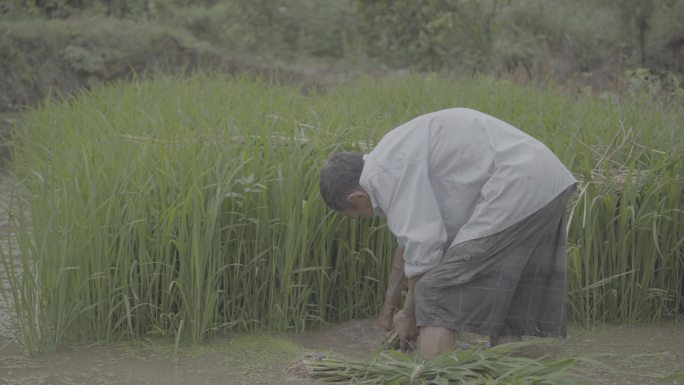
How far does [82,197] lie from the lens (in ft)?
13.2

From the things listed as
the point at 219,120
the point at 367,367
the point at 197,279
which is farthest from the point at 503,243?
the point at 219,120

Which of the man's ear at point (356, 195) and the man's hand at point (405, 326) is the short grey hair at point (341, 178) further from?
the man's hand at point (405, 326)

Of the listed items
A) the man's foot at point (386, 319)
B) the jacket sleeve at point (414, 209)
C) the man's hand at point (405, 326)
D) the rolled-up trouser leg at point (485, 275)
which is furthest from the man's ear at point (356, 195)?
the man's foot at point (386, 319)

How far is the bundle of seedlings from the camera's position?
3.05 meters

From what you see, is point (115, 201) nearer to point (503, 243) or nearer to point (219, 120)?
point (219, 120)


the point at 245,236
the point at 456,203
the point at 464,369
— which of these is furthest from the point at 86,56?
the point at 464,369

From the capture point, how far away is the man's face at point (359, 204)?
3186 mm

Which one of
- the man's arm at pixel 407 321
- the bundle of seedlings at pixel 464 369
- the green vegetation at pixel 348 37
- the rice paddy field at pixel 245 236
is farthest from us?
the green vegetation at pixel 348 37

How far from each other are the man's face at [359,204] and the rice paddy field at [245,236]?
801 millimetres

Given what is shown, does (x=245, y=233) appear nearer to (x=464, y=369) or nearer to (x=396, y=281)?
(x=396, y=281)

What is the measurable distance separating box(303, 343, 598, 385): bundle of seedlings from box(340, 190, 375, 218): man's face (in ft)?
1.68

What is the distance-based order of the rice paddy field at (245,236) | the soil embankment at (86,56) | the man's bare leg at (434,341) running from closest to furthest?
the man's bare leg at (434,341) → the rice paddy field at (245,236) → the soil embankment at (86,56)

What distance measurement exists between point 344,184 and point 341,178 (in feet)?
0.08

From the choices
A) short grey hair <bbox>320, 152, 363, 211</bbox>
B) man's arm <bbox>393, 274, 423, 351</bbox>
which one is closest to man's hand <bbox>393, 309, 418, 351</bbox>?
man's arm <bbox>393, 274, 423, 351</bbox>
